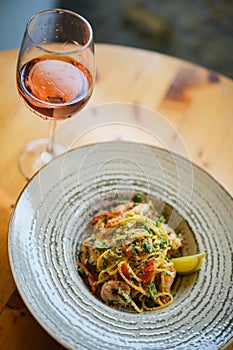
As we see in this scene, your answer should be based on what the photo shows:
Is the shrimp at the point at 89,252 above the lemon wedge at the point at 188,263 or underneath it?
underneath

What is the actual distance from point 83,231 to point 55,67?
0.43 m

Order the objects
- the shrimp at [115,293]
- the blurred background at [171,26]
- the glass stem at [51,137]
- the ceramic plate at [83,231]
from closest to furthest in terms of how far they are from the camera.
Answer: the ceramic plate at [83,231] → the shrimp at [115,293] → the glass stem at [51,137] → the blurred background at [171,26]

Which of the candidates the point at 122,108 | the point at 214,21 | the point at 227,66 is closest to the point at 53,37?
the point at 122,108

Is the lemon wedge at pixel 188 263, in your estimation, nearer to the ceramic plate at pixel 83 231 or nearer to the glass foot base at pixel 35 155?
the ceramic plate at pixel 83 231

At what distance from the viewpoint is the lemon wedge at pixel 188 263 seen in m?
1.32

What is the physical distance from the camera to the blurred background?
347 centimetres

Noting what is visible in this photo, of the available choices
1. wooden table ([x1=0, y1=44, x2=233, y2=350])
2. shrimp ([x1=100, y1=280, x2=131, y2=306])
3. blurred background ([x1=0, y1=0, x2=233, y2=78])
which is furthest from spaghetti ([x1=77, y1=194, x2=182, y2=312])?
blurred background ([x1=0, y1=0, x2=233, y2=78])

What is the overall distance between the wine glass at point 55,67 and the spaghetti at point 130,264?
0.33 meters

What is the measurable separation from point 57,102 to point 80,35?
9.0 inches

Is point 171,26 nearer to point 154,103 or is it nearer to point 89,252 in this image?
point 154,103

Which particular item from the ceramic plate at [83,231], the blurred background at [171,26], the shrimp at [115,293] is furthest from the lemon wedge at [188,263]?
the blurred background at [171,26]

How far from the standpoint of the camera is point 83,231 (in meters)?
1.41

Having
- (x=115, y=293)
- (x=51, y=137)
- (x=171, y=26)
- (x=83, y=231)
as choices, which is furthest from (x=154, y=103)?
(x=171, y=26)

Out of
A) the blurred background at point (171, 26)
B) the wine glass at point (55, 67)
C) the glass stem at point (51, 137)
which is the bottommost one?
the blurred background at point (171, 26)
